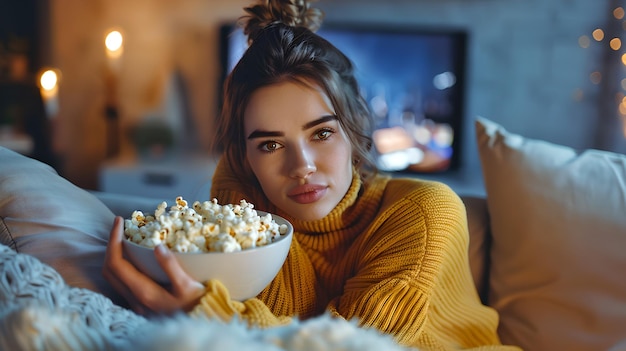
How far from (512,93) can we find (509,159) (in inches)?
104

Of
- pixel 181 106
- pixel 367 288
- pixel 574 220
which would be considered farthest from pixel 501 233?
pixel 181 106

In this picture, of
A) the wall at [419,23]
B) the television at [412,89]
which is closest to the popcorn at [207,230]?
the television at [412,89]

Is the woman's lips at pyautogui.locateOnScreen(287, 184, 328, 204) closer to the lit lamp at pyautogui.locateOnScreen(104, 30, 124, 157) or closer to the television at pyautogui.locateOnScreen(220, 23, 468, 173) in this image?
the television at pyautogui.locateOnScreen(220, 23, 468, 173)

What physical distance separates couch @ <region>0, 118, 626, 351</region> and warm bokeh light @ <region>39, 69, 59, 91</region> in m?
2.84

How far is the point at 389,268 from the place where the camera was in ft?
3.23

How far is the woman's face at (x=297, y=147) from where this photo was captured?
1.06 m

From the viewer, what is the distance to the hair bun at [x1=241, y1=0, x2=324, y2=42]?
1240 mm

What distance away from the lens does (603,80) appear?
3.60 meters

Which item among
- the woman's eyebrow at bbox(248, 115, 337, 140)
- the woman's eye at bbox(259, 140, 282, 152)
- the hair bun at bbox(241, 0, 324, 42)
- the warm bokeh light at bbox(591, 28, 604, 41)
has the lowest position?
the warm bokeh light at bbox(591, 28, 604, 41)

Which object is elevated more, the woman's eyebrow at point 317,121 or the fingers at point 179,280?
the woman's eyebrow at point 317,121

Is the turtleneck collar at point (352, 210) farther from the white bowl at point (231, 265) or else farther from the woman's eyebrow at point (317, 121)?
the white bowl at point (231, 265)

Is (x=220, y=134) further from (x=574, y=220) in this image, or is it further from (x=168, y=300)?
(x=574, y=220)

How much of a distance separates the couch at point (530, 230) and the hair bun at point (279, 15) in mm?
469

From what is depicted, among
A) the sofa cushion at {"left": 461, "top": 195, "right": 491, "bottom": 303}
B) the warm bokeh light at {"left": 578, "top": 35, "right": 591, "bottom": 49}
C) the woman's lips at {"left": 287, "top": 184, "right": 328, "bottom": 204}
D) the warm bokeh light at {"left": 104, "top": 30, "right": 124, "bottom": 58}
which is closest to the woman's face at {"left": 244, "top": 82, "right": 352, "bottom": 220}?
the woman's lips at {"left": 287, "top": 184, "right": 328, "bottom": 204}
